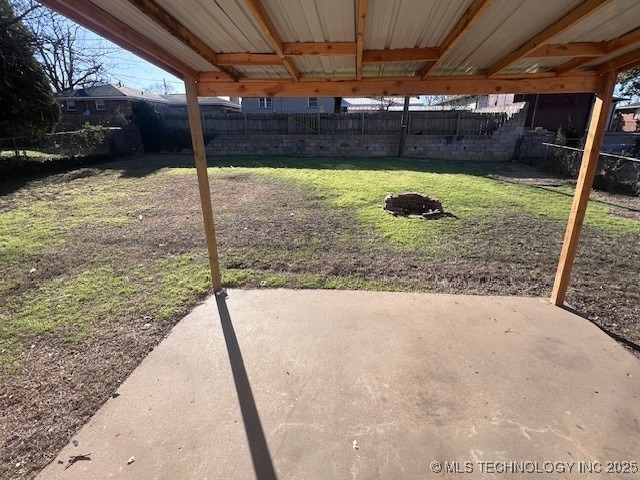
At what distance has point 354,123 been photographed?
14.9 meters

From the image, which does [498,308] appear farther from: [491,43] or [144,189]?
[144,189]

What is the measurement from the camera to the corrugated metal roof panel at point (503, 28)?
194 cm

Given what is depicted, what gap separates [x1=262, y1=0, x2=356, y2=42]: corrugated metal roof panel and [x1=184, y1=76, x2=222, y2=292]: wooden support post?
1.19 meters

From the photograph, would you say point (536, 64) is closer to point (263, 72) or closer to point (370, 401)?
point (263, 72)

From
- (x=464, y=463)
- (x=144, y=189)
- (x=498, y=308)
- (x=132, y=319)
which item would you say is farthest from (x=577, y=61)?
(x=144, y=189)

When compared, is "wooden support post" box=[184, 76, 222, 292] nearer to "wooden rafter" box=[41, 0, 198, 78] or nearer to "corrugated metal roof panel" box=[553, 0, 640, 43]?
"wooden rafter" box=[41, 0, 198, 78]

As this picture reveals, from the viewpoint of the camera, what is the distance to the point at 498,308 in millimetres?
3520

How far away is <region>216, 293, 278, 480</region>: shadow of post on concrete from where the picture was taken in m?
1.91

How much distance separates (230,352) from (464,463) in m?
1.91

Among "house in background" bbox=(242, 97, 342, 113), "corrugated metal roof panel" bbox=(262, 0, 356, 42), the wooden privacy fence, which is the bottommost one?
the wooden privacy fence

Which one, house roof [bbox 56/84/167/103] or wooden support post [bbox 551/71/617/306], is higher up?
house roof [bbox 56/84/167/103]

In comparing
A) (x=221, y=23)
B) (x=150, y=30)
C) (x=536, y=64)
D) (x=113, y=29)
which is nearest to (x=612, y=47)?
(x=536, y=64)

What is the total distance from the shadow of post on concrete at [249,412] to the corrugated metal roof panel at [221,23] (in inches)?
98.0

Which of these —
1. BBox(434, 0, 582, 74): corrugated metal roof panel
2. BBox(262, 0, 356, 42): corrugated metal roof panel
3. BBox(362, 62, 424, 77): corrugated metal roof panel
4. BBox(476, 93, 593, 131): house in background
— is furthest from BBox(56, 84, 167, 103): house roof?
BBox(434, 0, 582, 74): corrugated metal roof panel
